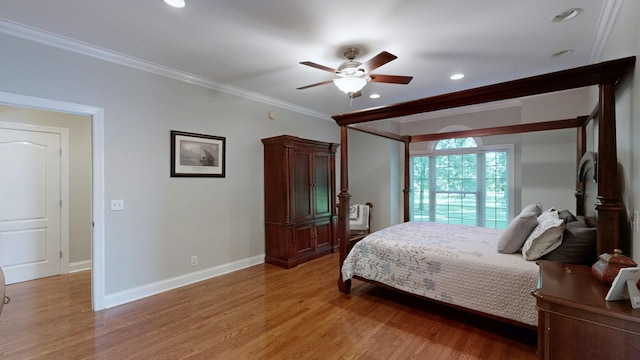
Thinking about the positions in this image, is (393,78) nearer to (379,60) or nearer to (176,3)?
(379,60)

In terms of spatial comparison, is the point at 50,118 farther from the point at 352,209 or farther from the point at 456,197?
the point at 456,197

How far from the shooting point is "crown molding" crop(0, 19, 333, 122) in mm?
2377

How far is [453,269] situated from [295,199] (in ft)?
7.93

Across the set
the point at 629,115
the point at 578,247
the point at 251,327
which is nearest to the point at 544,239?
the point at 578,247

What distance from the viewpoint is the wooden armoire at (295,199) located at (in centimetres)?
416

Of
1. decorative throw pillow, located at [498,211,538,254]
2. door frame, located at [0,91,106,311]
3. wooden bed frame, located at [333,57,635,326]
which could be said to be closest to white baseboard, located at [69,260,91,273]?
door frame, located at [0,91,106,311]

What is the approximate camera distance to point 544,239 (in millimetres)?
2201

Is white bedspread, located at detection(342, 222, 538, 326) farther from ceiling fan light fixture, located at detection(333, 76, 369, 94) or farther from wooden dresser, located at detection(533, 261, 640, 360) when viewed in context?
ceiling fan light fixture, located at detection(333, 76, 369, 94)

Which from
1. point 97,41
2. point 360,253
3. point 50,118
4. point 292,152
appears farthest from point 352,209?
point 50,118

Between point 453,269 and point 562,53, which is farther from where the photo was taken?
point 562,53

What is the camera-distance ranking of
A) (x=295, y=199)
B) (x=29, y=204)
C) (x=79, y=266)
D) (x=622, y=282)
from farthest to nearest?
(x=295, y=199) → (x=79, y=266) → (x=29, y=204) → (x=622, y=282)

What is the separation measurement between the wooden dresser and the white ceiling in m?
1.96

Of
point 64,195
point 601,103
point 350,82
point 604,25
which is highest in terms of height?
point 604,25

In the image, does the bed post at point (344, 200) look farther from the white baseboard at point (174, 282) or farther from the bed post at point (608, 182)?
the bed post at point (608, 182)
